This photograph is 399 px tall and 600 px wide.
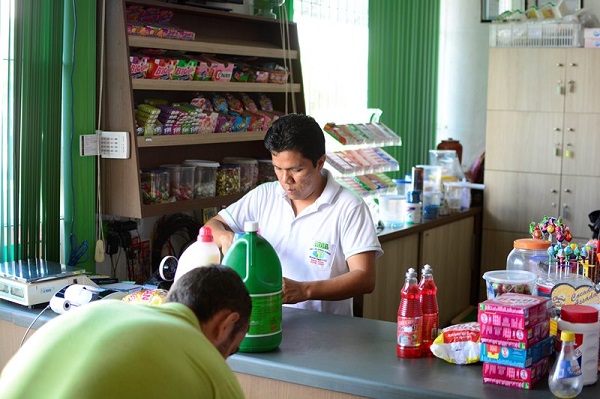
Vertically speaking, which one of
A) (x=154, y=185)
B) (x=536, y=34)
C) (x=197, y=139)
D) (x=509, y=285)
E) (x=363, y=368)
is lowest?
(x=363, y=368)

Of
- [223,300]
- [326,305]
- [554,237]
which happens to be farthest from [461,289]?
[223,300]

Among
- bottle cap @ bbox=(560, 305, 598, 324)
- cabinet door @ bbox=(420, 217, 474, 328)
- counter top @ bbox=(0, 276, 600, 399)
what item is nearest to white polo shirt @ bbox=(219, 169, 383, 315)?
counter top @ bbox=(0, 276, 600, 399)

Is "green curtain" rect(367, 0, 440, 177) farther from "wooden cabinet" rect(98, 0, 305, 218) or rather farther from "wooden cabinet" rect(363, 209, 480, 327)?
"wooden cabinet" rect(98, 0, 305, 218)

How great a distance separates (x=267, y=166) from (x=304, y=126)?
4.86 feet

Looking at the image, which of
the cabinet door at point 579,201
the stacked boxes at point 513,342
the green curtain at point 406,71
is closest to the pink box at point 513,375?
the stacked boxes at point 513,342

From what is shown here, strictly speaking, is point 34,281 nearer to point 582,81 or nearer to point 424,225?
point 424,225

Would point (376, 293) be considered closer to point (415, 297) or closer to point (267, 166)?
point (267, 166)

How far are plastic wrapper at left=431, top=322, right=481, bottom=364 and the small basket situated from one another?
4122 millimetres

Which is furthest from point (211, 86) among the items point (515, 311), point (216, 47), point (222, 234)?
point (515, 311)

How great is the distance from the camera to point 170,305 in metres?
1.75

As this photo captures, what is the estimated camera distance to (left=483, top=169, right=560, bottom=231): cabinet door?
20.9ft

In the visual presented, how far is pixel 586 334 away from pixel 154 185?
2150 millimetres

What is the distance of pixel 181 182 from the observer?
161 inches

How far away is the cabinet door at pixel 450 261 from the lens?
5.83m
